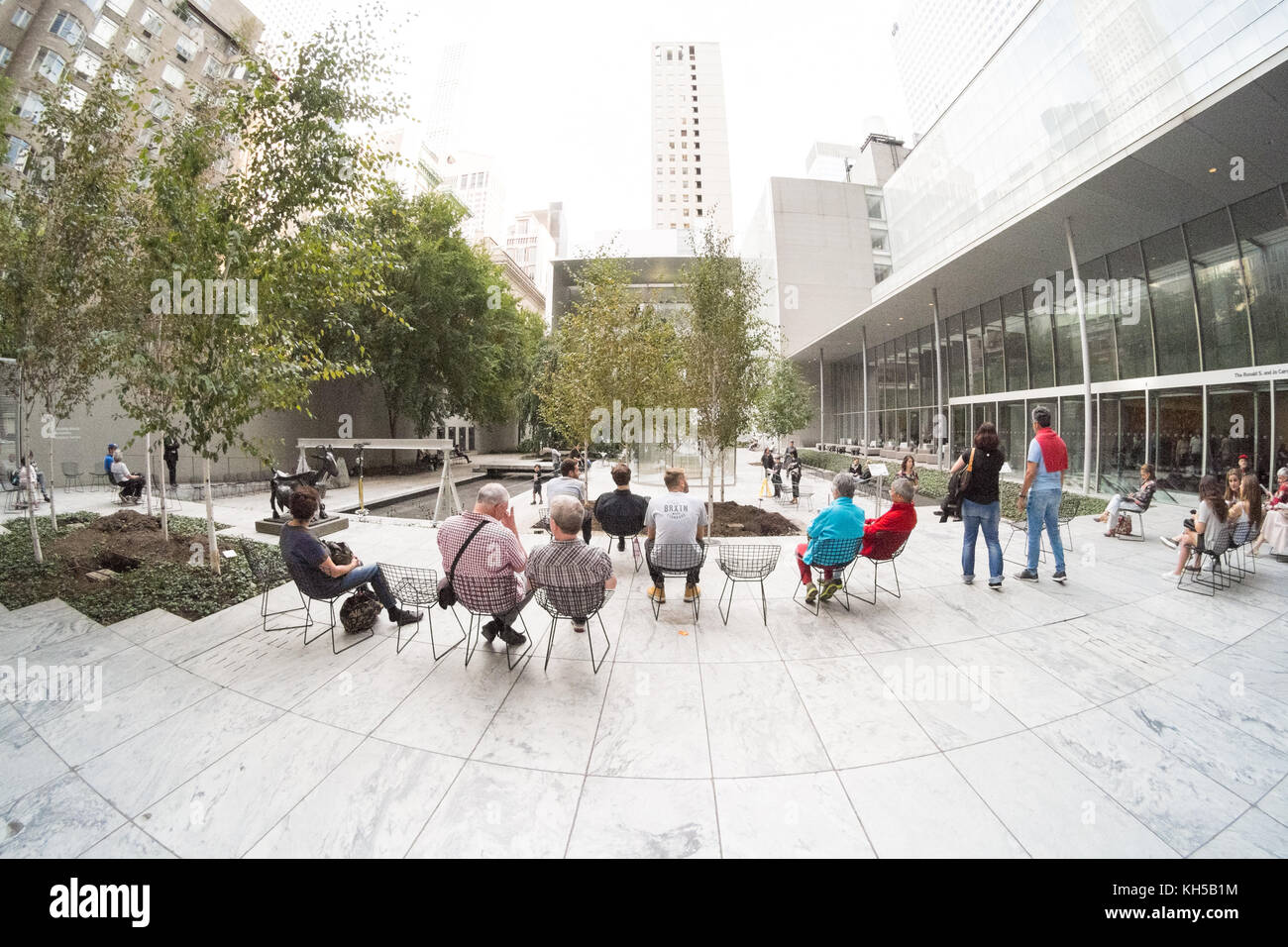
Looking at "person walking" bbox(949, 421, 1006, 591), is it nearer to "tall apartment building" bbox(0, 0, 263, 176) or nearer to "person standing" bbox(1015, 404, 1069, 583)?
"person standing" bbox(1015, 404, 1069, 583)

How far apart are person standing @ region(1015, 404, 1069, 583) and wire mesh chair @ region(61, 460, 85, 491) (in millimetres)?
24285

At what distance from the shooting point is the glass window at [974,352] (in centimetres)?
2036

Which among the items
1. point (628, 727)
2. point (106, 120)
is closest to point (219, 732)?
point (628, 727)

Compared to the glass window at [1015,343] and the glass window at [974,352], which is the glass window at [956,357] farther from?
the glass window at [1015,343]

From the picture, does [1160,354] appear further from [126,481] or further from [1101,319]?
[126,481]

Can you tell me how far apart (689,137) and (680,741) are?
102 metres

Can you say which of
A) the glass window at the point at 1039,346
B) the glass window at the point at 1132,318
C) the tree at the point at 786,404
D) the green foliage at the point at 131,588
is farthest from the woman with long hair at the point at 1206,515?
the tree at the point at 786,404

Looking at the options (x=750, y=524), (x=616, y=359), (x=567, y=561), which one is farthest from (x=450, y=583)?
(x=616, y=359)

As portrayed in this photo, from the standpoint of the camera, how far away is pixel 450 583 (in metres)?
3.95

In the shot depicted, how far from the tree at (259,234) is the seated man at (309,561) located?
2.29 m

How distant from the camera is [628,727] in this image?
10.4 ft

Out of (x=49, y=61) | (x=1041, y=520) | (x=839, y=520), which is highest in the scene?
(x=49, y=61)

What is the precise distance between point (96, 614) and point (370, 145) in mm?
6444

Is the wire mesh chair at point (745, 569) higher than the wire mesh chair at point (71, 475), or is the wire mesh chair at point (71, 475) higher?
the wire mesh chair at point (71, 475)
